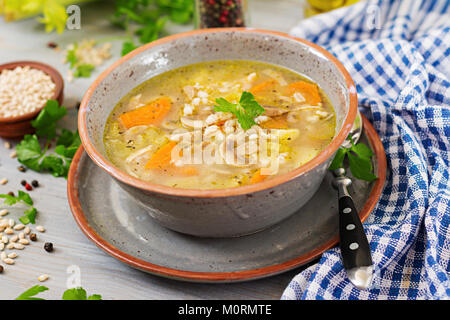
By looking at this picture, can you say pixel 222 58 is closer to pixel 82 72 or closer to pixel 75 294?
pixel 82 72

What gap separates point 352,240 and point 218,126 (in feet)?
2.38

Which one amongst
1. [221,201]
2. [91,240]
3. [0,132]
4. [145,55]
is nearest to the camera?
[221,201]

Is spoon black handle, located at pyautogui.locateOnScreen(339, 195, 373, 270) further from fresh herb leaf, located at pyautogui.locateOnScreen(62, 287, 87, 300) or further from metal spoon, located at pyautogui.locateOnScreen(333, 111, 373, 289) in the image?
fresh herb leaf, located at pyautogui.locateOnScreen(62, 287, 87, 300)

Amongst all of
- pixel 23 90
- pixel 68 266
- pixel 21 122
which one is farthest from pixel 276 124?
pixel 23 90

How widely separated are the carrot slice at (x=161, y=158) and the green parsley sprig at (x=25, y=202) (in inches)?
22.6

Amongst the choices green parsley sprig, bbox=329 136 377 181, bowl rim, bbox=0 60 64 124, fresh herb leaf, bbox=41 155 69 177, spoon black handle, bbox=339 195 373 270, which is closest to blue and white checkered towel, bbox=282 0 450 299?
spoon black handle, bbox=339 195 373 270

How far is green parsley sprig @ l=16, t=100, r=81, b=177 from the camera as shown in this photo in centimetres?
245

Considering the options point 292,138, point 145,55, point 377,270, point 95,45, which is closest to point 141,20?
point 95,45

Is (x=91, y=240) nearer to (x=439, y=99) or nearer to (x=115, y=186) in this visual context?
(x=115, y=186)

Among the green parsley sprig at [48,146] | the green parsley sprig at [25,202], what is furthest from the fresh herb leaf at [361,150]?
the green parsley sprig at [25,202]

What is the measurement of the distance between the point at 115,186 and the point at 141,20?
156 cm

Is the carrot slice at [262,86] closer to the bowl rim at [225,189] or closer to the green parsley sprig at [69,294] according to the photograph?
the bowl rim at [225,189]

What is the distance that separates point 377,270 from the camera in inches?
70.9

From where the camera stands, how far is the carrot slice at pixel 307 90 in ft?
7.50
